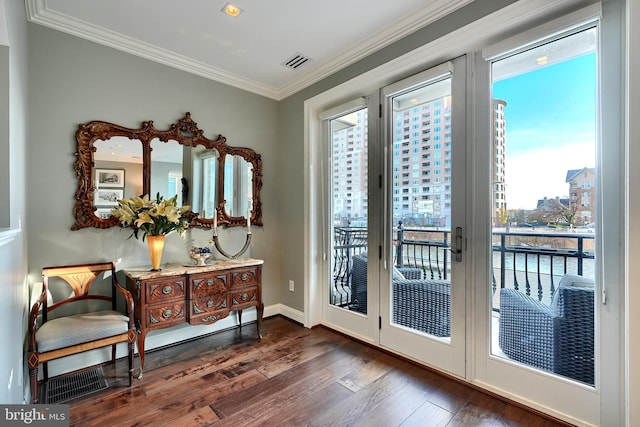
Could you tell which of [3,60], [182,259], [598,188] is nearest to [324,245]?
[182,259]

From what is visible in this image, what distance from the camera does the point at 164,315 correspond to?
2.46 metres

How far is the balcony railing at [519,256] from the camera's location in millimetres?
1787

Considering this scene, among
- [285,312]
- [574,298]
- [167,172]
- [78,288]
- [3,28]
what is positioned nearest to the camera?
[3,28]

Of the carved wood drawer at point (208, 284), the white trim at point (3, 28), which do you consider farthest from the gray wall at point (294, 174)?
the white trim at point (3, 28)

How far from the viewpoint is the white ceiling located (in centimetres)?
219

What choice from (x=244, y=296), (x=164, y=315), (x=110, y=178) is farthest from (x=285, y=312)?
(x=110, y=178)

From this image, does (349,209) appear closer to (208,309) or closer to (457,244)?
(457,244)

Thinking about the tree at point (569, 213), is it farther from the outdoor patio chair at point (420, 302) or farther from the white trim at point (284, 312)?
the white trim at point (284, 312)

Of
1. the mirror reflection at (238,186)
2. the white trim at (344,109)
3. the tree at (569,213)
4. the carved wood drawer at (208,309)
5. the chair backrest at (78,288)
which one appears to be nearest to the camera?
the tree at (569,213)

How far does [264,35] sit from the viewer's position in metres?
2.55

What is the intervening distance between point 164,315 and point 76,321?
1.85 feet

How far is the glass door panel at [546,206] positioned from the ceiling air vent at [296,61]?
1.68 m

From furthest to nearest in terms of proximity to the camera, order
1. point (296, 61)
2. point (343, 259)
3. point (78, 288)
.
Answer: point (343, 259)
point (296, 61)
point (78, 288)

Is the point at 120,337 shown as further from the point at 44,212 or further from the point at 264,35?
the point at 264,35
